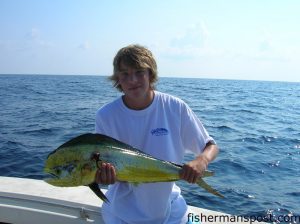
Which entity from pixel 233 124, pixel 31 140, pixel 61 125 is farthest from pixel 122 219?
pixel 233 124

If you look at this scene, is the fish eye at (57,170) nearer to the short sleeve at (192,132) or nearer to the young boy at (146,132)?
the young boy at (146,132)

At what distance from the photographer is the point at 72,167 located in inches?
98.2

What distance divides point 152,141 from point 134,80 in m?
0.46

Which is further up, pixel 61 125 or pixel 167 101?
pixel 167 101

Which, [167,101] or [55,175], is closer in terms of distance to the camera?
[55,175]

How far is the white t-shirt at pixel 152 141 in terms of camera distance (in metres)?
2.88

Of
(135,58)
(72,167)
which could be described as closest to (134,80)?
(135,58)

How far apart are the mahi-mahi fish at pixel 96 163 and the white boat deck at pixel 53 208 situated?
110cm

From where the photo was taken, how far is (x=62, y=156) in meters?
2.50

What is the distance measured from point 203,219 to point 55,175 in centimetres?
164

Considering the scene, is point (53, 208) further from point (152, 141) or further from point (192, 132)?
point (192, 132)

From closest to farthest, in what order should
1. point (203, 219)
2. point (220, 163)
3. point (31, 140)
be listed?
point (203, 219), point (220, 163), point (31, 140)

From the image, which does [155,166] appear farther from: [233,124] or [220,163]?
[233,124]

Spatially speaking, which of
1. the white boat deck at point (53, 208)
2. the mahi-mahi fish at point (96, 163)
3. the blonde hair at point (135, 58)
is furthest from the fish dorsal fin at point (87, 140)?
the white boat deck at point (53, 208)
